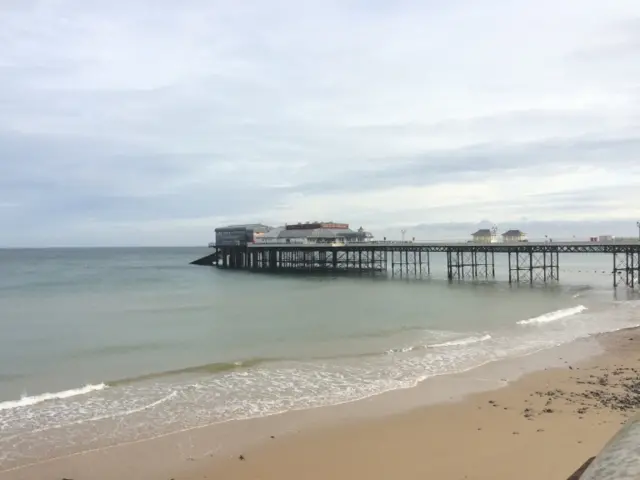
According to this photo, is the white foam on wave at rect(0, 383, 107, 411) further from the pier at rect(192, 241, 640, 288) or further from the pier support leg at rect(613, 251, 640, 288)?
the pier support leg at rect(613, 251, 640, 288)

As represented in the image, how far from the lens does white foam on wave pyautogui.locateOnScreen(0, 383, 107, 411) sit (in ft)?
38.0

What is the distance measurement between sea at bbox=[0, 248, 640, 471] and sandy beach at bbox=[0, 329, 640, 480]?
28.2 inches

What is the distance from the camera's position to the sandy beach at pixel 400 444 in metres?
7.96

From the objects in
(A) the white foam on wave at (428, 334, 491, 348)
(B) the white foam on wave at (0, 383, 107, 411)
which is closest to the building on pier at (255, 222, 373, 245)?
(A) the white foam on wave at (428, 334, 491, 348)

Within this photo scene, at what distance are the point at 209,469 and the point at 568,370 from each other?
9499 millimetres

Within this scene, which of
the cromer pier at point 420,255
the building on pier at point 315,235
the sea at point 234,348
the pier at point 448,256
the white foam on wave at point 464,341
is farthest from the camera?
the building on pier at point 315,235

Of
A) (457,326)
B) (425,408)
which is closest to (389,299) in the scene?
(457,326)

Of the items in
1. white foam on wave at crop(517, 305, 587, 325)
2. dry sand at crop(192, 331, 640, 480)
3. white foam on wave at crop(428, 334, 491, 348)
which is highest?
dry sand at crop(192, 331, 640, 480)

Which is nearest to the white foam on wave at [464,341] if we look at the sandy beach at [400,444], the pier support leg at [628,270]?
the sandy beach at [400,444]

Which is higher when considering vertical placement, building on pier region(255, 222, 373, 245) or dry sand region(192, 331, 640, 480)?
building on pier region(255, 222, 373, 245)

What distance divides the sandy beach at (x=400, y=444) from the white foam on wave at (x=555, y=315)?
34.8ft

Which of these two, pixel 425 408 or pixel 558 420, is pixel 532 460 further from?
pixel 425 408

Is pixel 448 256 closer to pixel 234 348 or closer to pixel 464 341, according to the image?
pixel 464 341

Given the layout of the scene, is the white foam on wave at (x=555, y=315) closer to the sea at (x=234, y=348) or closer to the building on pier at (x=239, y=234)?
the sea at (x=234, y=348)
